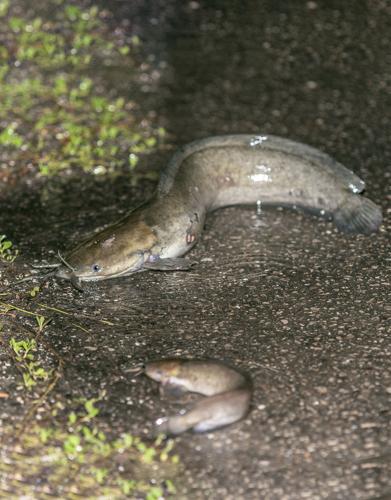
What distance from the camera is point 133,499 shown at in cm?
263

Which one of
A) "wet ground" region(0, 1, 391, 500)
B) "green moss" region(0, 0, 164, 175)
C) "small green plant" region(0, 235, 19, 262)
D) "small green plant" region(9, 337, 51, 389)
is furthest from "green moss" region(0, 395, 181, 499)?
"green moss" region(0, 0, 164, 175)

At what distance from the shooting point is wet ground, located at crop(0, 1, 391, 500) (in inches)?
109

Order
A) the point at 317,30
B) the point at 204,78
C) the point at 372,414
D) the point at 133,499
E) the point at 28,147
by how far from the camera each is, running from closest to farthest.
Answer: the point at 133,499
the point at 372,414
the point at 28,147
the point at 204,78
the point at 317,30

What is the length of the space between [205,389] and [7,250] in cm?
134

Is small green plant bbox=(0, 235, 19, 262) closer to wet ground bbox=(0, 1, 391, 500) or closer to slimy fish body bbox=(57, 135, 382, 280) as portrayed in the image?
wet ground bbox=(0, 1, 391, 500)

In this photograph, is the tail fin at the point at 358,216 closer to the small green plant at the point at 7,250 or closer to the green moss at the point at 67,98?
the green moss at the point at 67,98

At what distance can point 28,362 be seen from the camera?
3.20 metres

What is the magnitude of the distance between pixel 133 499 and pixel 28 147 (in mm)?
2587

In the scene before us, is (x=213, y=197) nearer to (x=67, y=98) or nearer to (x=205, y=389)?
(x=205, y=389)

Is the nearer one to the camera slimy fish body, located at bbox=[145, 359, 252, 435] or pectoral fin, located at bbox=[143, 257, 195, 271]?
slimy fish body, located at bbox=[145, 359, 252, 435]

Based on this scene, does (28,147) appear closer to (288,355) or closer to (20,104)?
(20,104)

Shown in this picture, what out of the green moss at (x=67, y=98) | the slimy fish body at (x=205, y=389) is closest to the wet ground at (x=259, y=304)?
the slimy fish body at (x=205, y=389)

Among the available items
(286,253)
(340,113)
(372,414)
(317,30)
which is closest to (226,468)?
(372,414)

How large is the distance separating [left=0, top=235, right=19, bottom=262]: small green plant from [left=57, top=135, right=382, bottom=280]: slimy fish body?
1.17 ft
